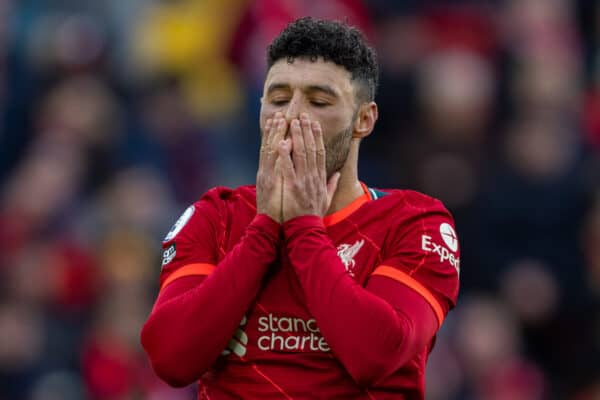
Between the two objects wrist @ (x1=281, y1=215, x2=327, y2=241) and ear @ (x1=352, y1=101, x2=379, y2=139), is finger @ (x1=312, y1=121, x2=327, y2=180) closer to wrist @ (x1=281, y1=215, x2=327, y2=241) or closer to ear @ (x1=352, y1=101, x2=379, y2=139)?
wrist @ (x1=281, y1=215, x2=327, y2=241)

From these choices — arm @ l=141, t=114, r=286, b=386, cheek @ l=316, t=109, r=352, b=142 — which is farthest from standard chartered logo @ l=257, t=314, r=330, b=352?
cheek @ l=316, t=109, r=352, b=142

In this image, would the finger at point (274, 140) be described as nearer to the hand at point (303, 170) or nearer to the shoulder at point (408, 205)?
the hand at point (303, 170)

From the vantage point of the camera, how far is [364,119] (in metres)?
4.32

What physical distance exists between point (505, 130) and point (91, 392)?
4.21m

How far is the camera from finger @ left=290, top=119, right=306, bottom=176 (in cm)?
398

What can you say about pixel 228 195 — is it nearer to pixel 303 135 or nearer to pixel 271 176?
pixel 271 176

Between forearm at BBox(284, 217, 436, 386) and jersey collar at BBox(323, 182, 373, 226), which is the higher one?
jersey collar at BBox(323, 182, 373, 226)

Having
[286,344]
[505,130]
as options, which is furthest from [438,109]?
[286,344]

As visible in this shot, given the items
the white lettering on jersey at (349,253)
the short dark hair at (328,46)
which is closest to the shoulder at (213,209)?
the white lettering on jersey at (349,253)

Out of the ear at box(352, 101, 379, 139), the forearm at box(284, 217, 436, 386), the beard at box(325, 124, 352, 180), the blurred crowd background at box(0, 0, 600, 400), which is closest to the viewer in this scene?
the forearm at box(284, 217, 436, 386)

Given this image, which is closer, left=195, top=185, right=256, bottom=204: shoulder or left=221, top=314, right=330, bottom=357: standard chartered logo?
left=221, top=314, right=330, bottom=357: standard chartered logo

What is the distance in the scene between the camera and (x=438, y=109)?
1008 centimetres

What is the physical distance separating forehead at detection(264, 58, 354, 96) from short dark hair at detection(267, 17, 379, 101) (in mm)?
20

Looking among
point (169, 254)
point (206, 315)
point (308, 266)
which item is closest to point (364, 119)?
point (308, 266)
